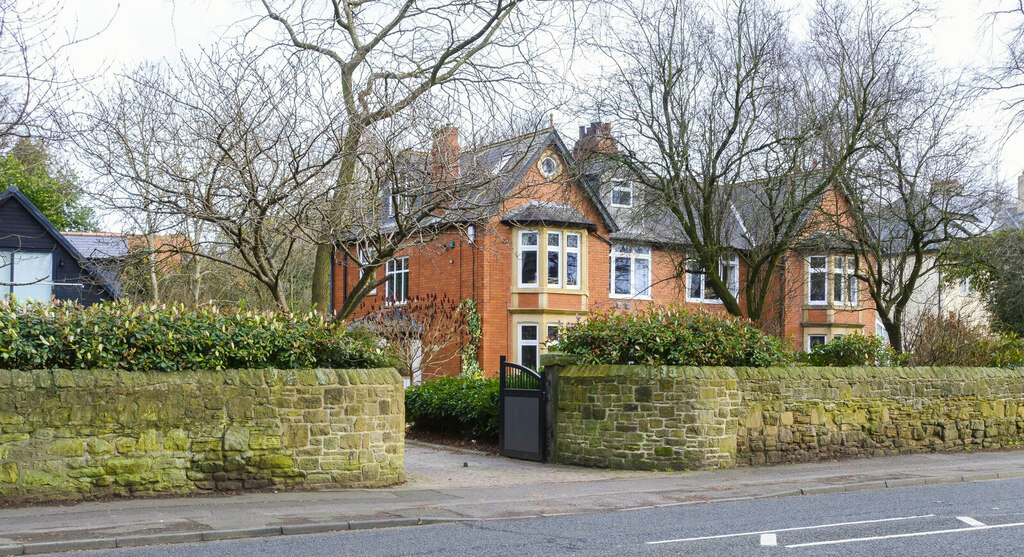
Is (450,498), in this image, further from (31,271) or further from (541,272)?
(31,271)

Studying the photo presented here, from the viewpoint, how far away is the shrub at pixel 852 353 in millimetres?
18250

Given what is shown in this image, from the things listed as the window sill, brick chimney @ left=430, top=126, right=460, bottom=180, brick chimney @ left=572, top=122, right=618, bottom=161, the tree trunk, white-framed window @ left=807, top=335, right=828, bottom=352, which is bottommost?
white-framed window @ left=807, top=335, right=828, bottom=352

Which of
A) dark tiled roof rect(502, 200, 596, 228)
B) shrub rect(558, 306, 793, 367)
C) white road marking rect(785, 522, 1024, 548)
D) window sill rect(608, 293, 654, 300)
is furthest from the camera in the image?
window sill rect(608, 293, 654, 300)

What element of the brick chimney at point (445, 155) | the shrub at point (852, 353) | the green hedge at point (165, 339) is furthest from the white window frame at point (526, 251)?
the green hedge at point (165, 339)

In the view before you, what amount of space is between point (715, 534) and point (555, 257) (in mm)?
21769

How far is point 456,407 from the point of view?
1858 centimetres

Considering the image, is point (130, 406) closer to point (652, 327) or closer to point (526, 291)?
point (652, 327)

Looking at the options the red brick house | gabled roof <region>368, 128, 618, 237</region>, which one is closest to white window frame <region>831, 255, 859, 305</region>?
the red brick house

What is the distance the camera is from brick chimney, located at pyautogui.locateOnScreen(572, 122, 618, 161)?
70.1 feet

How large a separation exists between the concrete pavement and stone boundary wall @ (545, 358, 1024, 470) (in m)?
0.37

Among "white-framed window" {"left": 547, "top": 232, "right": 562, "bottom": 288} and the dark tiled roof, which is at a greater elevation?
the dark tiled roof

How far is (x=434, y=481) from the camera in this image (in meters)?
13.5

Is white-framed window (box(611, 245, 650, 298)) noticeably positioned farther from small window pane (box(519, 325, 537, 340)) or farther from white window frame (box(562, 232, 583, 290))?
small window pane (box(519, 325, 537, 340))

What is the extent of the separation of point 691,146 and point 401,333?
1170 centimetres
